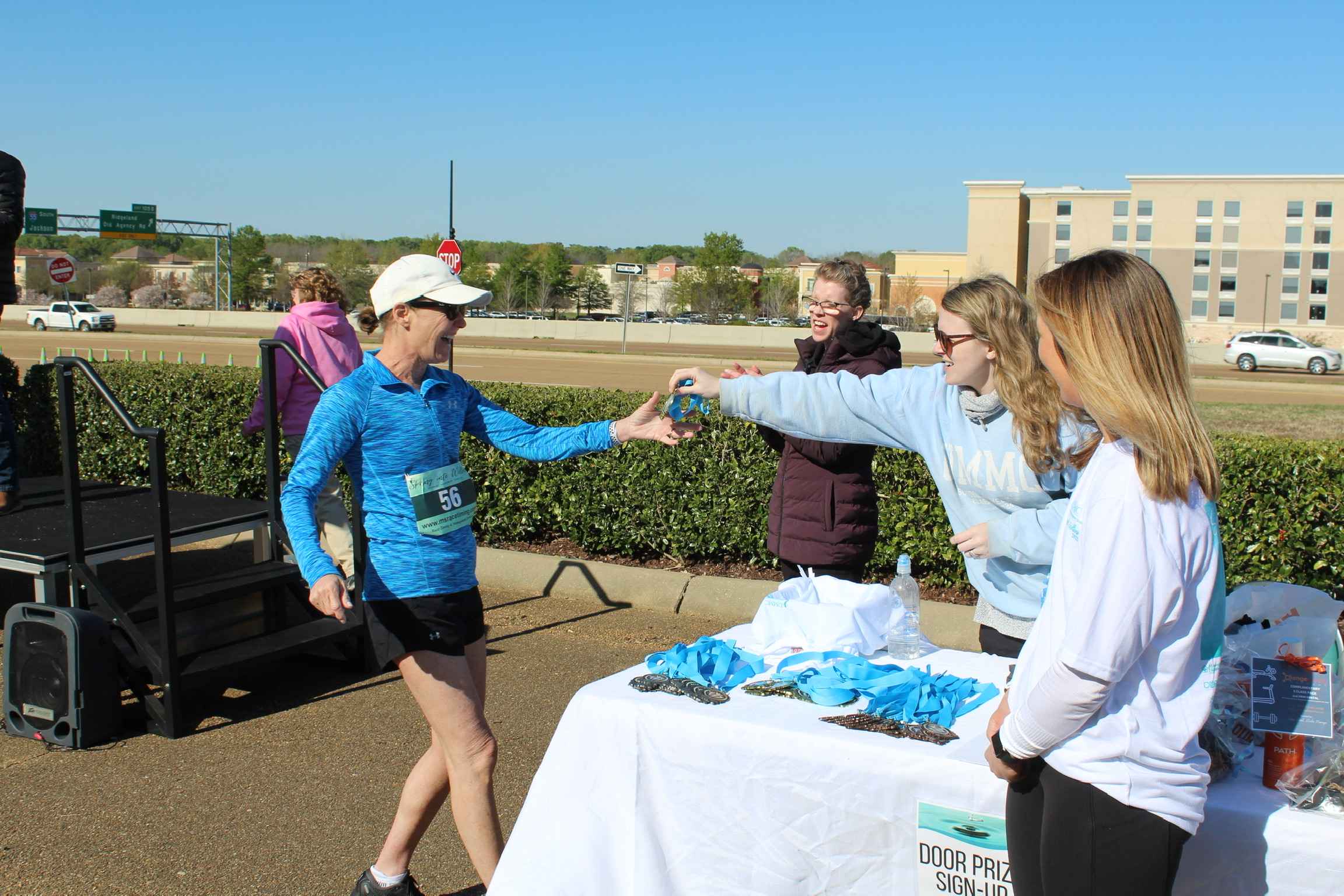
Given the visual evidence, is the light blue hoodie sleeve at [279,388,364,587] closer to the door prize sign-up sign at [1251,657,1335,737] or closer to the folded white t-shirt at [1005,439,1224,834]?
the folded white t-shirt at [1005,439,1224,834]

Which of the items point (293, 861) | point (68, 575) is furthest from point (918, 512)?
point (68, 575)

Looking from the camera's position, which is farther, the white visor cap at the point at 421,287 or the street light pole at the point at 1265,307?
the street light pole at the point at 1265,307

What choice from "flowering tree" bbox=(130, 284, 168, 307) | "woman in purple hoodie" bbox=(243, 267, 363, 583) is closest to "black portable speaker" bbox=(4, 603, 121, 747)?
"woman in purple hoodie" bbox=(243, 267, 363, 583)

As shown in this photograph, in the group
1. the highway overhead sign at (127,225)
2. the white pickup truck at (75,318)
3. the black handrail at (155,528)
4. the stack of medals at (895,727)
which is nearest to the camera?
the stack of medals at (895,727)

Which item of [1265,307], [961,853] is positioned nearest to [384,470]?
[961,853]

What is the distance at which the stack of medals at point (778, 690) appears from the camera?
292 centimetres

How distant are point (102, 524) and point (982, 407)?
4.96 metres

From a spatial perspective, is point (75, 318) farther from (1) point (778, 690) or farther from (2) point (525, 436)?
(1) point (778, 690)

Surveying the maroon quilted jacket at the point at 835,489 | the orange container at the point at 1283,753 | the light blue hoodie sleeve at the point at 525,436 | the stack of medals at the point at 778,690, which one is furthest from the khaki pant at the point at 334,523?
the orange container at the point at 1283,753

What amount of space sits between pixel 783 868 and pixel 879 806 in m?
Result: 0.32

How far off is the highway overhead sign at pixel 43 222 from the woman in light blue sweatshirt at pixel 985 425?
74.6 metres

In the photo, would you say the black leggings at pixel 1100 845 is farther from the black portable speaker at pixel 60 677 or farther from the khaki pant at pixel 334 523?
the khaki pant at pixel 334 523

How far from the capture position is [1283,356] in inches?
1652

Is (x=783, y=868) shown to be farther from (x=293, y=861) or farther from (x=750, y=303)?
(x=750, y=303)
